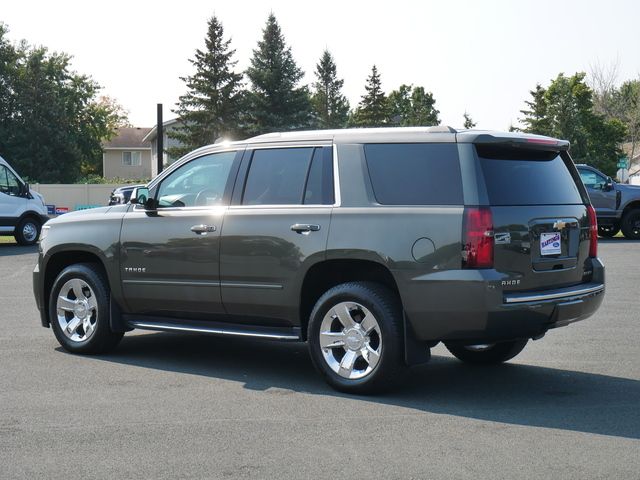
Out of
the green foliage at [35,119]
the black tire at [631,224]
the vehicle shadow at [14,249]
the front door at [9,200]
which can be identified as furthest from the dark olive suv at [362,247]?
the green foliage at [35,119]

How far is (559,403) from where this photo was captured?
21.5ft

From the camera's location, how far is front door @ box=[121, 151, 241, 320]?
7629mm

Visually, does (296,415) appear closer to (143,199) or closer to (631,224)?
(143,199)

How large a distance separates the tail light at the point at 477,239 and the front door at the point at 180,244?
2165 millimetres

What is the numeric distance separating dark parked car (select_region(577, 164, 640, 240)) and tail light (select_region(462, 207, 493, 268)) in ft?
65.2

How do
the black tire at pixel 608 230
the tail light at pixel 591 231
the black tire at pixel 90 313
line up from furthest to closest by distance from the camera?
the black tire at pixel 608 230 → the black tire at pixel 90 313 → the tail light at pixel 591 231

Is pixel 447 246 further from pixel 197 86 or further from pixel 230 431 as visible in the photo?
pixel 197 86

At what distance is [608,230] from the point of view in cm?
2809

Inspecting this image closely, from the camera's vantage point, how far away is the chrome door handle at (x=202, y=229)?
7598 millimetres

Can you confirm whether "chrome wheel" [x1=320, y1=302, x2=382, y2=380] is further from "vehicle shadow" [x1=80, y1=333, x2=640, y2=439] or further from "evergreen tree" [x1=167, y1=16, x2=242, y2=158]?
"evergreen tree" [x1=167, y1=16, x2=242, y2=158]

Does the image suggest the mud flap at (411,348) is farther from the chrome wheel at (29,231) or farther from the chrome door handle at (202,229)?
the chrome wheel at (29,231)

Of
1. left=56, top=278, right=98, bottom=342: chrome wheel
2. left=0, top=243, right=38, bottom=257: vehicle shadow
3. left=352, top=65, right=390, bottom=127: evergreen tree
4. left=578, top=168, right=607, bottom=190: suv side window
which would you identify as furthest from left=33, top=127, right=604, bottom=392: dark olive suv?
left=352, top=65, right=390, bottom=127: evergreen tree

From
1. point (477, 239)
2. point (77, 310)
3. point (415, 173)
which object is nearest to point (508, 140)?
point (415, 173)

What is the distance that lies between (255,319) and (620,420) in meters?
2.85
